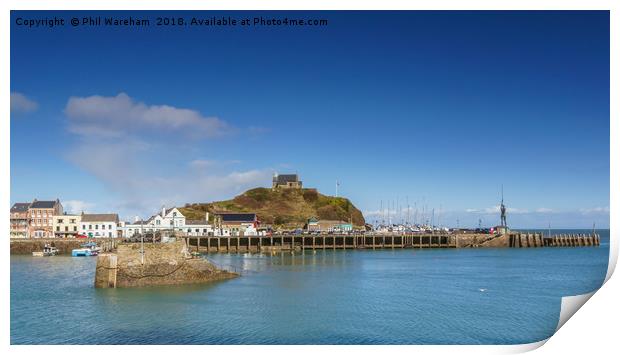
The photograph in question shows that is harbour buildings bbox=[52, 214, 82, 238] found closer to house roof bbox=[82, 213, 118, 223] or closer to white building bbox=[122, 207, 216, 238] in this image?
house roof bbox=[82, 213, 118, 223]

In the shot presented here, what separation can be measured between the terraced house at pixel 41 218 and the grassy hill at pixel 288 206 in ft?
73.1

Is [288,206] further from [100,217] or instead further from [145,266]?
[145,266]

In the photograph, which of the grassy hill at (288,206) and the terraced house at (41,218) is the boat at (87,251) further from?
the grassy hill at (288,206)

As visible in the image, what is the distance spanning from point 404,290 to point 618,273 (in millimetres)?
9780

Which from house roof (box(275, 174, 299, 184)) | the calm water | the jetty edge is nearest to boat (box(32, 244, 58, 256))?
the calm water

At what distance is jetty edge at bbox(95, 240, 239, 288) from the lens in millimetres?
22625

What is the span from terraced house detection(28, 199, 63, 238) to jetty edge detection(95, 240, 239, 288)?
36457mm

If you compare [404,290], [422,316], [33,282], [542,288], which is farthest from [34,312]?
[542,288]

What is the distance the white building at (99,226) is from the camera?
185ft
